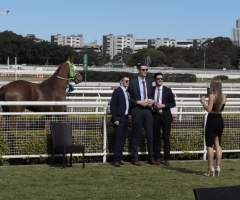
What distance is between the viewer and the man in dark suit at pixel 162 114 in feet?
37.6

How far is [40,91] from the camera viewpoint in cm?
1355

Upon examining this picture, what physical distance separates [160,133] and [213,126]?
1.84 metres

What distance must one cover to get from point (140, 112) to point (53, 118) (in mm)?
1678

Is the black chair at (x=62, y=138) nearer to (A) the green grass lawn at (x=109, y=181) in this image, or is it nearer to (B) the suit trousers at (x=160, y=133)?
(A) the green grass lawn at (x=109, y=181)

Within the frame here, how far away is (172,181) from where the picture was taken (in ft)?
31.6

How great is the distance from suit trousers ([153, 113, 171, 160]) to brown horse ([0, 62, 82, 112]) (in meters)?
2.05

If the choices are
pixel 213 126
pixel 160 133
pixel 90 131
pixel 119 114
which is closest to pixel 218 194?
pixel 213 126

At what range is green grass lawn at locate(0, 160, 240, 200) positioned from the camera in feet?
27.6

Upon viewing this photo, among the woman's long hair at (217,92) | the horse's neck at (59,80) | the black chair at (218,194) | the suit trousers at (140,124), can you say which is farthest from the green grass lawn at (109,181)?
the black chair at (218,194)

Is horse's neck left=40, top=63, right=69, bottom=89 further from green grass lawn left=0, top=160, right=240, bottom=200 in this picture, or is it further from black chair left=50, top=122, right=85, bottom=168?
green grass lawn left=0, top=160, right=240, bottom=200

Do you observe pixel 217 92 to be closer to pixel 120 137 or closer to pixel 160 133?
pixel 160 133

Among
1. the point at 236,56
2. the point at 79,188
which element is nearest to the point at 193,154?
the point at 79,188

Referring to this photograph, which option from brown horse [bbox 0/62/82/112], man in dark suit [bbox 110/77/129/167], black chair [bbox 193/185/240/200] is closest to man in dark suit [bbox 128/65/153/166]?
man in dark suit [bbox 110/77/129/167]

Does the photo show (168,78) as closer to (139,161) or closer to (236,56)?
(139,161)
